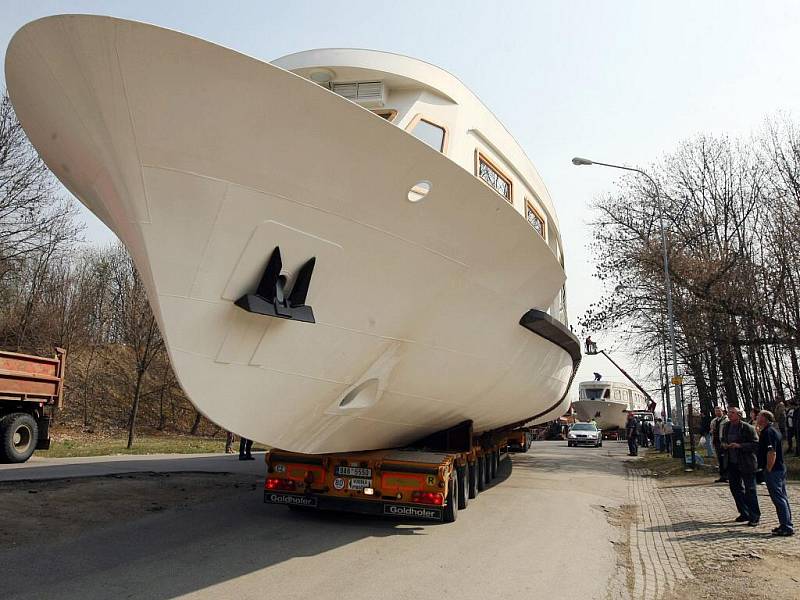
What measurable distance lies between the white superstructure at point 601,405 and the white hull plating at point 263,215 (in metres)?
30.4

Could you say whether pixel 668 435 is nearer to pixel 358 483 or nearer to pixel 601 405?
pixel 601 405

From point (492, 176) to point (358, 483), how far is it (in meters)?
3.52

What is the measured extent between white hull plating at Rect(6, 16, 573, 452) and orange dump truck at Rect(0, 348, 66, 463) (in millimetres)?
7217

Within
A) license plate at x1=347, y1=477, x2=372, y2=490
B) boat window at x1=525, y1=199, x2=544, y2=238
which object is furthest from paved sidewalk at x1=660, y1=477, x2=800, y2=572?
boat window at x1=525, y1=199, x2=544, y2=238

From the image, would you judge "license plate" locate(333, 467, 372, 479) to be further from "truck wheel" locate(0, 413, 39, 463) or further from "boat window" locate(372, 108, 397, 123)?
"truck wheel" locate(0, 413, 39, 463)

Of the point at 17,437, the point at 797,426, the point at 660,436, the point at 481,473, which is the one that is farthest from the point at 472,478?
the point at 660,436

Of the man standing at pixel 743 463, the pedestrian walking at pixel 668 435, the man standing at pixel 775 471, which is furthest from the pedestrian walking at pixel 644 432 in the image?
the man standing at pixel 775 471

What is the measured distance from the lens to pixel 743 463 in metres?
6.93

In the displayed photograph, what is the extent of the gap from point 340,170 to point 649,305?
20.2 m

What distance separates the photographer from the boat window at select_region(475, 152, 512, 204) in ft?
20.1

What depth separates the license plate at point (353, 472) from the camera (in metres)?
6.40

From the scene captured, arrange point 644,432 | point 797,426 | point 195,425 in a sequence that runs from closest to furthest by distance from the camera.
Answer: point 797,426, point 195,425, point 644,432

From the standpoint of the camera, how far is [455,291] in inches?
221

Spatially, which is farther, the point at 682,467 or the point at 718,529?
the point at 682,467
